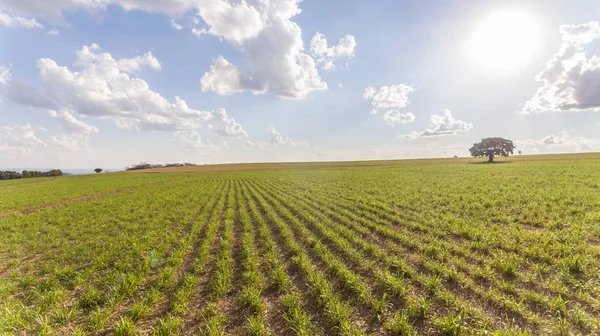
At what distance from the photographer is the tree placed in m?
79.7

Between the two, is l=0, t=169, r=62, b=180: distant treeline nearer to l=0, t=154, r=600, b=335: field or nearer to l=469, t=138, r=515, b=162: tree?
l=0, t=154, r=600, b=335: field

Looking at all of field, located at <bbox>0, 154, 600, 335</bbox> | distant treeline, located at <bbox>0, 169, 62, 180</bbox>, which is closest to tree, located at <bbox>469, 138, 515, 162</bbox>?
field, located at <bbox>0, 154, 600, 335</bbox>

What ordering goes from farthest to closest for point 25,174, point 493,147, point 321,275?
point 25,174 < point 493,147 < point 321,275

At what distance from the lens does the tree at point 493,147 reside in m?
79.7

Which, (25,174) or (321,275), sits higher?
(25,174)

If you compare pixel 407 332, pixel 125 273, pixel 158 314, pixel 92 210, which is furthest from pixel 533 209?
pixel 92 210

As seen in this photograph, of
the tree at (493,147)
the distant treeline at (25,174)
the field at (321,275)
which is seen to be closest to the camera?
the field at (321,275)

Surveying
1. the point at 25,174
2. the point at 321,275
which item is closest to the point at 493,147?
the point at 321,275

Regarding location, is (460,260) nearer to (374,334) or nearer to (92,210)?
(374,334)

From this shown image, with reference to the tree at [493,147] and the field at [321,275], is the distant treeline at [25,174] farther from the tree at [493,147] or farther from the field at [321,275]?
the tree at [493,147]

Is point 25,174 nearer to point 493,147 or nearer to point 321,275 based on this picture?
point 321,275

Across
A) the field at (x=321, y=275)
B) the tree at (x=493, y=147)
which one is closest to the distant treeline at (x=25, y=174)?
the field at (x=321, y=275)

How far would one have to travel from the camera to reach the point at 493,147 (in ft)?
267

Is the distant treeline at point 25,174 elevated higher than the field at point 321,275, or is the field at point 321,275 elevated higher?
the distant treeline at point 25,174
